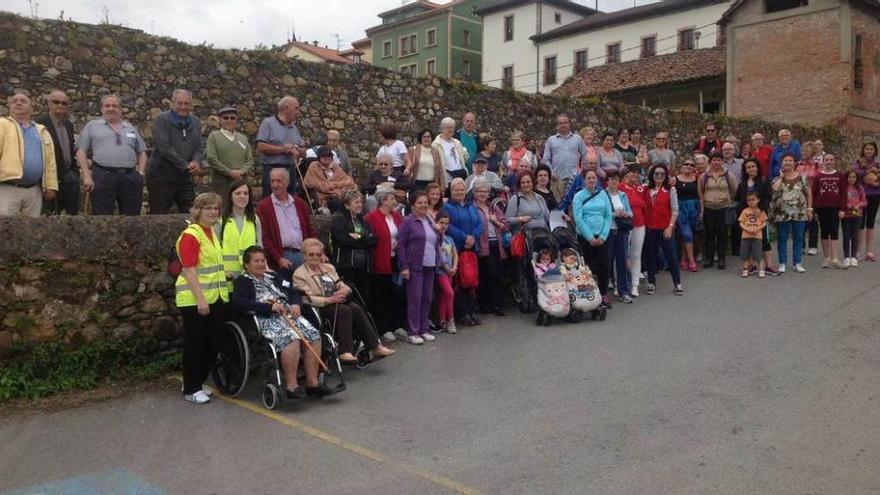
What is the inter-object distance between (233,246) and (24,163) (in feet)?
7.70

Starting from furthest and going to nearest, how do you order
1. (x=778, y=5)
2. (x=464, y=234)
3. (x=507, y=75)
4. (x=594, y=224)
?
(x=507, y=75) → (x=778, y=5) → (x=594, y=224) → (x=464, y=234)

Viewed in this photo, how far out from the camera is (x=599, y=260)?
9281 millimetres

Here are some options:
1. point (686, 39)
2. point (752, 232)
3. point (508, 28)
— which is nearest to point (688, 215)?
point (752, 232)

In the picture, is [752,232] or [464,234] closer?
Answer: [464,234]

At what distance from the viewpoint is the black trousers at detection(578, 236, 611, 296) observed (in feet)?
30.4

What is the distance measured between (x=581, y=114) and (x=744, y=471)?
13.6m

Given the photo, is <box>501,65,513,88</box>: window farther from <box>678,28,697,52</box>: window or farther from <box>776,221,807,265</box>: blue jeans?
<box>776,221,807,265</box>: blue jeans

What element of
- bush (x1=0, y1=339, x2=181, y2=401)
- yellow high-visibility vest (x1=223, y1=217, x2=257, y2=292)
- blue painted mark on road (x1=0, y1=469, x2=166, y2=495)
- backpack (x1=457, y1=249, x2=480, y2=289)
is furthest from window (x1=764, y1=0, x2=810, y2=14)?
blue painted mark on road (x1=0, y1=469, x2=166, y2=495)

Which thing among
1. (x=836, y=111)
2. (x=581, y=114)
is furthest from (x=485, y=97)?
(x=836, y=111)

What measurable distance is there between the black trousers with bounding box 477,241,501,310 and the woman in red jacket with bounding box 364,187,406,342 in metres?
1.27

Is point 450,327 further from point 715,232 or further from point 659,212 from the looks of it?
point 715,232

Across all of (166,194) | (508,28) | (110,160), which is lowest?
(166,194)

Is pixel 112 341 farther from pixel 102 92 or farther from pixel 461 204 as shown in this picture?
pixel 102 92

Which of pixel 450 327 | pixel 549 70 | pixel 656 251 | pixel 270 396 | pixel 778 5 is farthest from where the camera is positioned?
pixel 549 70
